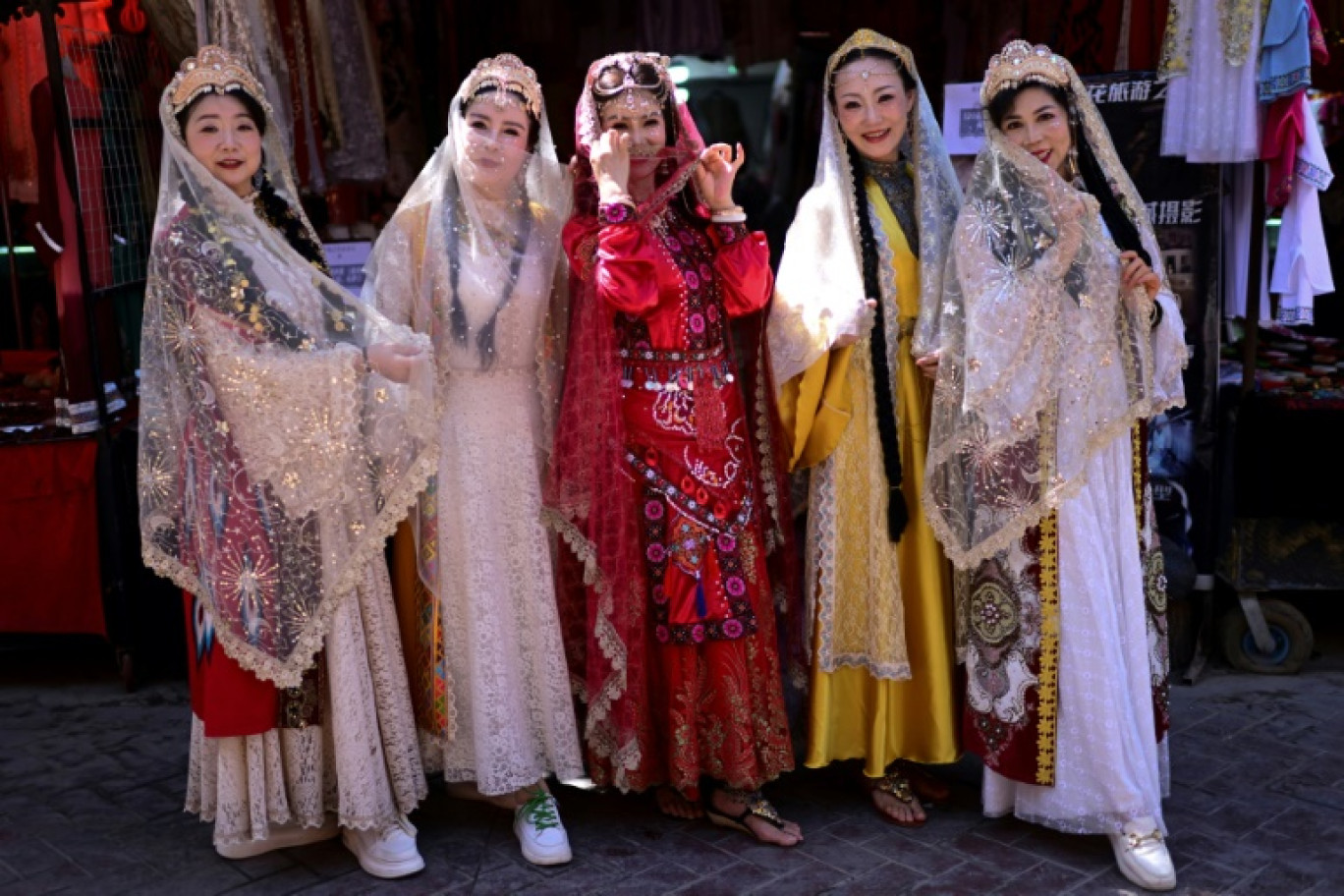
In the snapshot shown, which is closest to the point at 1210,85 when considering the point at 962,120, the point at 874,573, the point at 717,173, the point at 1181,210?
the point at 1181,210

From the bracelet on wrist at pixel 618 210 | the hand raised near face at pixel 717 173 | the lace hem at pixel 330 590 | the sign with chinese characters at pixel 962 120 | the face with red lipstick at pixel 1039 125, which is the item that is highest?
the sign with chinese characters at pixel 962 120

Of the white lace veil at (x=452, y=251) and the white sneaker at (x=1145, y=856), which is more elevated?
the white lace veil at (x=452, y=251)

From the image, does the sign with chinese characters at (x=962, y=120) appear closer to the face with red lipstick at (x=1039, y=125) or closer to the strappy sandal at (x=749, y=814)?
the face with red lipstick at (x=1039, y=125)

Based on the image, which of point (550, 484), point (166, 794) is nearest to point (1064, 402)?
point (550, 484)

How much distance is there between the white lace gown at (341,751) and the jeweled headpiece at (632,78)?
1.24 metres

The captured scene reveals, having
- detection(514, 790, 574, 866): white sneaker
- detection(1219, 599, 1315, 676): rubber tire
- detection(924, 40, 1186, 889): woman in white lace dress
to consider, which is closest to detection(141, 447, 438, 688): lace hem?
detection(514, 790, 574, 866): white sneaker

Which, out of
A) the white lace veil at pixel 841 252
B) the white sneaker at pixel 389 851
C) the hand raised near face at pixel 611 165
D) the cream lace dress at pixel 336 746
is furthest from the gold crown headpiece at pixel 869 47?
the white sneaker at pixel 389 851

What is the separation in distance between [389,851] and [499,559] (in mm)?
727

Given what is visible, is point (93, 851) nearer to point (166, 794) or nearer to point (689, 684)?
point (166, 794)

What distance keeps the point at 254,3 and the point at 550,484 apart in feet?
6.83

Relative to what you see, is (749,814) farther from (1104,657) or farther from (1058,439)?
(1058,439)

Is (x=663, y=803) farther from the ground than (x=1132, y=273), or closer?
closer

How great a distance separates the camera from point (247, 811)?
309cm

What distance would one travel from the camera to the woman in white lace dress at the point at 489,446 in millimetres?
3141
